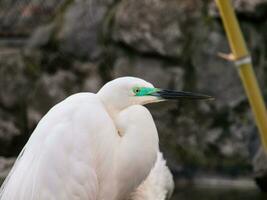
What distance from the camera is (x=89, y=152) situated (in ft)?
7.18

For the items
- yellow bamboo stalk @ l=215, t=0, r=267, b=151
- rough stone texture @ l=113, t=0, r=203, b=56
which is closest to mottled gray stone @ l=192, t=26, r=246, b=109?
rough stone texture @ l=113, t=0, r=203, b=56

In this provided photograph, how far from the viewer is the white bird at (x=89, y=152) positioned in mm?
2125

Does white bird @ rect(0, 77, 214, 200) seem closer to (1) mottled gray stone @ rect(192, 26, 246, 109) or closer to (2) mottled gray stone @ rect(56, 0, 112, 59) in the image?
(1) mottled gray stone @ rect(192, 26, 246, 109)

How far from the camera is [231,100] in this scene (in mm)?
4832

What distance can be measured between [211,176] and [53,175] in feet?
8.97

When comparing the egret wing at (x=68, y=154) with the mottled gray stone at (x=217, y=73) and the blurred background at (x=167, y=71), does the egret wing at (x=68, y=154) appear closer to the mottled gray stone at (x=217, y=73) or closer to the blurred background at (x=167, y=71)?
the blurred background at (x=167, y=71)

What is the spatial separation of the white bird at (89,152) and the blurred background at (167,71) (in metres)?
2.29

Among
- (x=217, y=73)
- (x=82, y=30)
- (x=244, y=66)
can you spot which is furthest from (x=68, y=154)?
(x=82, y=30)

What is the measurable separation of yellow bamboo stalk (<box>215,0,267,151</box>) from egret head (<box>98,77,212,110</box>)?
0.52 metres

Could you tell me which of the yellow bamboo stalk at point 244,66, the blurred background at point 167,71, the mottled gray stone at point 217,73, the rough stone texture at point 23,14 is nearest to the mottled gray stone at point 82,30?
the blurred background at point 167,71

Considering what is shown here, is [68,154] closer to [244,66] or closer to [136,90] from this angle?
[136,90]

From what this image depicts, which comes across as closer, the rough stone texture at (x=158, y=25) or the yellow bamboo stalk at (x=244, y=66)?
the yellow bamboo stalk at (x=244, y=66)

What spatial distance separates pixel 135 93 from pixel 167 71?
9.62ft

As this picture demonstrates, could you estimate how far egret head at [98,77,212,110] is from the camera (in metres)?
2.07
